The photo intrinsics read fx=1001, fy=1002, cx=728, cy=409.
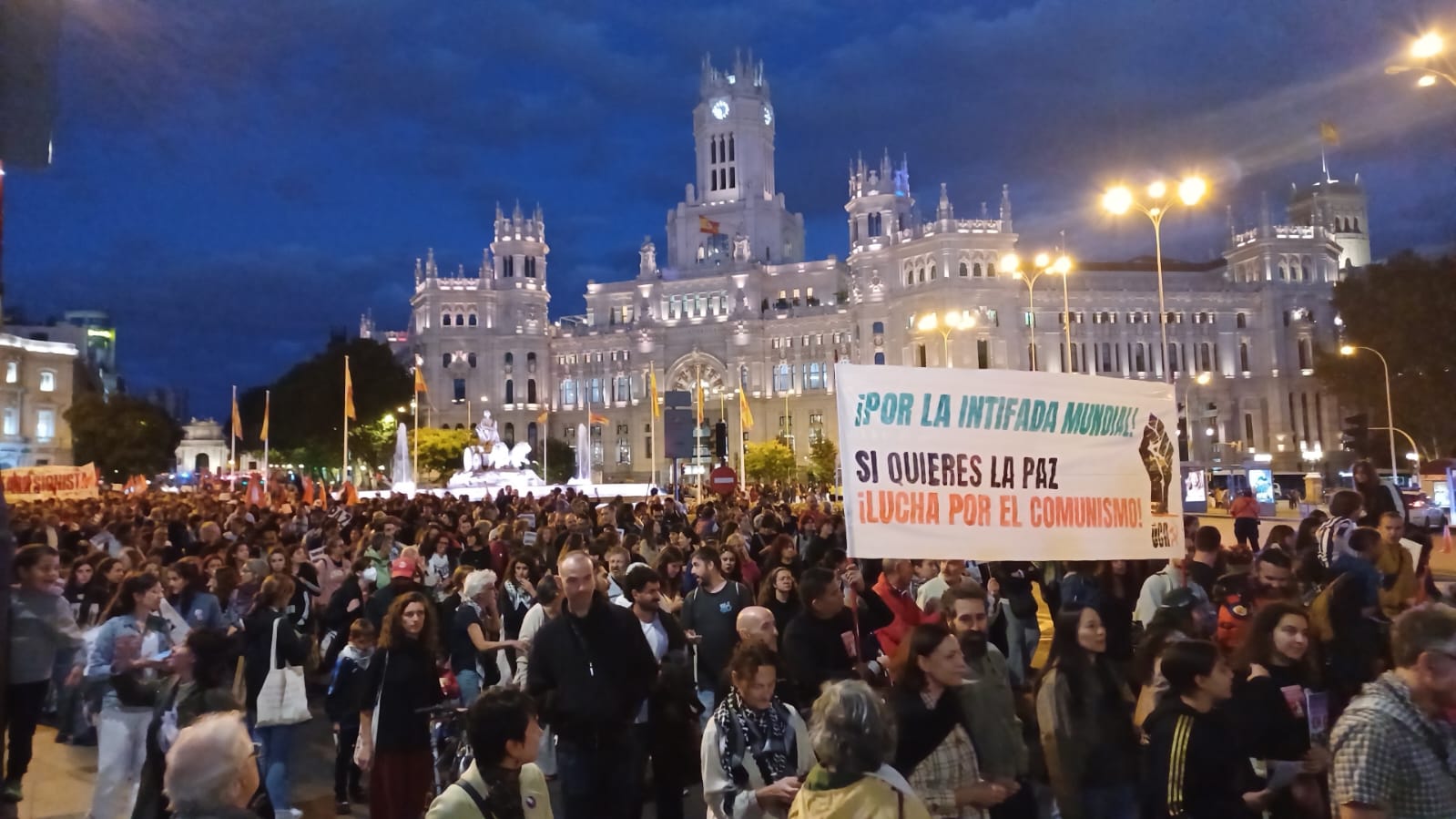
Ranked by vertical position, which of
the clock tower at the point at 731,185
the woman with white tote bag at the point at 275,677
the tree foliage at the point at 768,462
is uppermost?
the clock tower at the point at 731,185

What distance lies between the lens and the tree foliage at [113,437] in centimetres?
5931

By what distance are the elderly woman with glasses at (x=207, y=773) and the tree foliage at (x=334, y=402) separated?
63.5 meters

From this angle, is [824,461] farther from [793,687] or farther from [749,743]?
[749,743]

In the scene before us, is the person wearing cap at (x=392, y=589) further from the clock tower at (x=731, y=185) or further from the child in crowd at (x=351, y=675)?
the clock tower at (x=731, y=185)

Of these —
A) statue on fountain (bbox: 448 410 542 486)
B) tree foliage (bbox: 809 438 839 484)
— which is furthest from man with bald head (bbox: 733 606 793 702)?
tree foliage (bbox: 809 438 839 484)

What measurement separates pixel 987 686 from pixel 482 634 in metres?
4.35

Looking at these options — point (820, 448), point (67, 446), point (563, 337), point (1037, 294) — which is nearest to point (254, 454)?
point (67, 446)

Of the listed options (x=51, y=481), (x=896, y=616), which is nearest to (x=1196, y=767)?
Result: (x=896, y=616)

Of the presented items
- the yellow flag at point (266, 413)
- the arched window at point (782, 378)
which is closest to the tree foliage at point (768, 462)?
the arched window at point (782, 378)

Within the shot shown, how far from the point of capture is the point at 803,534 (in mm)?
15375

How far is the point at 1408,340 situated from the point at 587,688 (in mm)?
50978

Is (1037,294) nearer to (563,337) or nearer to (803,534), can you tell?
(563,337)

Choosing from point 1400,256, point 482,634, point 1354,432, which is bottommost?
point 482,634

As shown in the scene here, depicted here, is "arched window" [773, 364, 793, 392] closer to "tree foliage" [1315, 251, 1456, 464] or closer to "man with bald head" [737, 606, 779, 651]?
"tree foliage" [1315, 251, 1456, 464]
